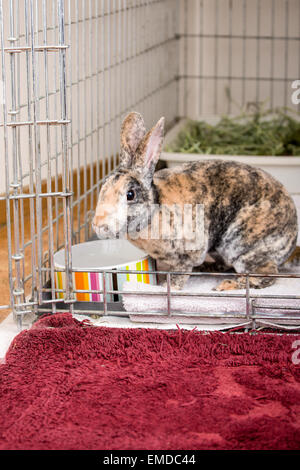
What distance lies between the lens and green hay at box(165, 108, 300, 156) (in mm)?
3520

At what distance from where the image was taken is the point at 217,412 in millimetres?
1343

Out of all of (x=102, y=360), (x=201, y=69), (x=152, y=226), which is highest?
(x=201, y=69)

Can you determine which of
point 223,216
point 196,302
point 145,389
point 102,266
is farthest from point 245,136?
point 145,389

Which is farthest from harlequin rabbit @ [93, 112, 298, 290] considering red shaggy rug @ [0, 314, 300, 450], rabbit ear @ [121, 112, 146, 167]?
red shaggy rug @ [0, 314, 300, 450]

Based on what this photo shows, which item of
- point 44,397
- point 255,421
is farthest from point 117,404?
point 255,421

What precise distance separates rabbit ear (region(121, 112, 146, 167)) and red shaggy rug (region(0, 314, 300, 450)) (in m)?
0.44

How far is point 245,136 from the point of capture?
3.72 m

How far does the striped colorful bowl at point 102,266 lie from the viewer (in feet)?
6.02

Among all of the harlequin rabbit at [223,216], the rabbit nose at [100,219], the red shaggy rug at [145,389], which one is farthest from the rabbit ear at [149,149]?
the red shaggy rug at [145,389]

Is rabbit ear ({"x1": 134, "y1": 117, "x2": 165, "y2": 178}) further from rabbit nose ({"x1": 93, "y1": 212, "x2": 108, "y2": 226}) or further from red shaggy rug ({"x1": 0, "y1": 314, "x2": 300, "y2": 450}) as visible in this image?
red shaggy rug ({"x1": 0, "y1": 314, "x2": 300, "y2": 450})

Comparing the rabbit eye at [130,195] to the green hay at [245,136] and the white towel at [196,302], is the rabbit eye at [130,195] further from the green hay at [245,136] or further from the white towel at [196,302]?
the green hay at [245,136]

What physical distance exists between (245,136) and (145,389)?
2483mm
